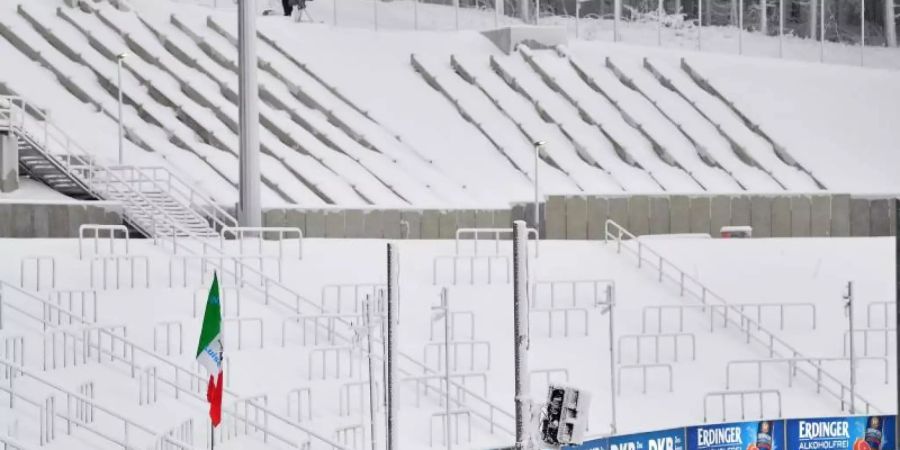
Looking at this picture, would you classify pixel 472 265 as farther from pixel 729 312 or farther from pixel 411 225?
pixel 411 225

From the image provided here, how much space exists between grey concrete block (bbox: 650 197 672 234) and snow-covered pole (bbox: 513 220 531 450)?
76.6ft

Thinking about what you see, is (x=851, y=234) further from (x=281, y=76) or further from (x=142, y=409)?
(x=142, y=409)

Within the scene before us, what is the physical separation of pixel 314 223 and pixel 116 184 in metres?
4.01

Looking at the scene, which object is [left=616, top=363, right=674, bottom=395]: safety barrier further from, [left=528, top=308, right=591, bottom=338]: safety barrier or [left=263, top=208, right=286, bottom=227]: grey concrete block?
[left=263, top=208, right=286, bottom=227]: grey concrete block

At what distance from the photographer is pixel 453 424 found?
2594 cm

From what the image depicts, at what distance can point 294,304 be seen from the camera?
2983 centimetres

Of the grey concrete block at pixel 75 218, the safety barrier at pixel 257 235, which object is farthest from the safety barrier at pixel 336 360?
the grey concrete block at pixel 75 218

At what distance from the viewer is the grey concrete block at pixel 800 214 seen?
1641 inches

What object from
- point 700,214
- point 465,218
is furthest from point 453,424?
point 700,214

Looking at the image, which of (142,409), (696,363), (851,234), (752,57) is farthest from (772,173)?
(142,409)

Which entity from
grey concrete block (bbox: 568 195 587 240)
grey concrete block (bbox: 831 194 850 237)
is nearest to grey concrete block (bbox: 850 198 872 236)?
grey concrete block (bbox: 831 194 850 237)

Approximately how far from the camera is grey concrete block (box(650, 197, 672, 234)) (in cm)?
4047

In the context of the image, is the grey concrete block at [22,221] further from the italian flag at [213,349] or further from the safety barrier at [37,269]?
the italian flag at [213,349]

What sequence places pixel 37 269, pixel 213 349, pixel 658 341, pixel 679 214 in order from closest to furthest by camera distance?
pixel 213 349
pixel 37 269
pixel 658 341
pixel 679 214
